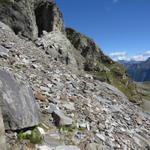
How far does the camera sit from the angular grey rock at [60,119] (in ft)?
51.2

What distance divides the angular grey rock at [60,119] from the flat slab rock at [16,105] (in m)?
1.40

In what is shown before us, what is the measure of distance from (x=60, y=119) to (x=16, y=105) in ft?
11.3

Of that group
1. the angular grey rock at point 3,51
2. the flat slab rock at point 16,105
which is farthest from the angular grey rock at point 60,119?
the angular grey rock at point 3,51

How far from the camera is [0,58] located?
20641 millimetres

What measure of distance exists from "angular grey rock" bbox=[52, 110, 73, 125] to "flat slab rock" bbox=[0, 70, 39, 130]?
1396 mm

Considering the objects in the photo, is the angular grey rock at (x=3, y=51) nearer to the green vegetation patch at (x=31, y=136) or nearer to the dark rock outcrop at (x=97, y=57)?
the green vegetation patch at (x=31, y=136)

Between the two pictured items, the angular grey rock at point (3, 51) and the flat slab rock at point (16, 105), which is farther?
the angular grey rock at point (3, 51)

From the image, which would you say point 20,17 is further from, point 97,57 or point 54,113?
point 97,57

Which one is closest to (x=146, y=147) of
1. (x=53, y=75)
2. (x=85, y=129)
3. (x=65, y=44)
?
(x=85, y=129)

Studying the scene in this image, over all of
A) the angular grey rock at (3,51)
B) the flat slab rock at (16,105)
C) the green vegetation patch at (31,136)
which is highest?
the angular grey rock at (3,51)

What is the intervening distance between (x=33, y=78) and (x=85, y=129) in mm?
5755

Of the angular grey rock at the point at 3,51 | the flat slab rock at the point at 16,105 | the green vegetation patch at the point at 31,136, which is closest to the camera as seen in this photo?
the flat slab rock at the point at 16,105

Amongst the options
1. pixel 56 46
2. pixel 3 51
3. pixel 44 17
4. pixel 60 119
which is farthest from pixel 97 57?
pixel 60 119

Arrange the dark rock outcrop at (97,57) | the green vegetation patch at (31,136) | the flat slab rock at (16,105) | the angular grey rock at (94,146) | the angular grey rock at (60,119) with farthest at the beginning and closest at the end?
the dark rock outcrop at (97,57) < the angular grey rock at (60,119) < the angular grey rock at (94,146) < the green vegetation patch at (31,136) < the flat slab rock at (16,105)
